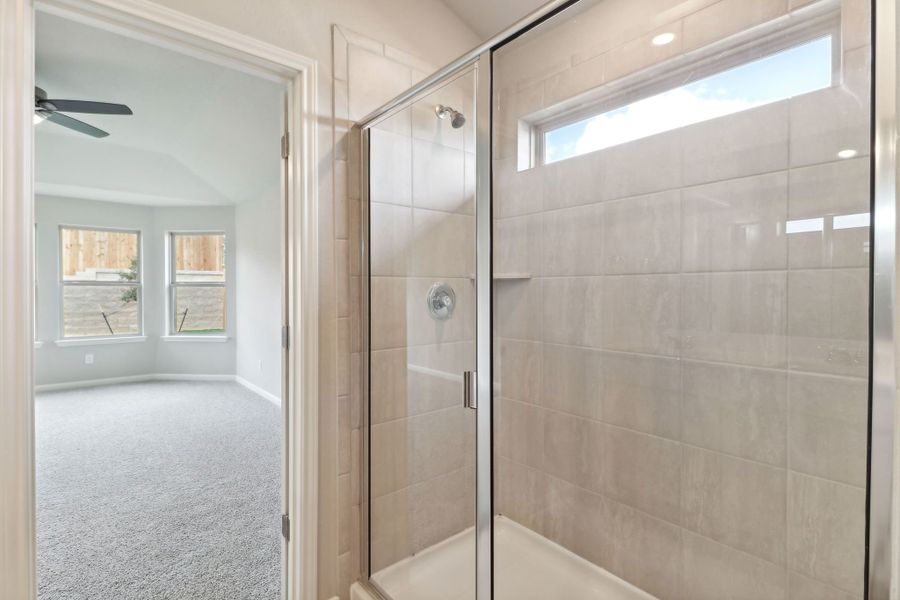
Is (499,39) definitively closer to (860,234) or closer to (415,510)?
(860,234)

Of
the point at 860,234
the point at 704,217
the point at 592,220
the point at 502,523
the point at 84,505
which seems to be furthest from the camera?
the point at 84,505

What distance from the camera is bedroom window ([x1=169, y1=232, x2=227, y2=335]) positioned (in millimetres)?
5930

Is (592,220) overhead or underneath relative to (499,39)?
underneath

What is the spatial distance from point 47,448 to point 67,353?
2494mm

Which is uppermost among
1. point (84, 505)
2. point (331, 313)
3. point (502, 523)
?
point (331, 313)

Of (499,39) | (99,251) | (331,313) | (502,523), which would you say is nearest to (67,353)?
(99,251)

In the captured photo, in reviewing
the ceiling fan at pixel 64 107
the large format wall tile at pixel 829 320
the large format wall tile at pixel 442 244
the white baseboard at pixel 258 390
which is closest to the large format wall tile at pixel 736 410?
the large format wall tile at pixel 829 320

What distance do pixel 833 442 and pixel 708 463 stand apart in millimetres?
369

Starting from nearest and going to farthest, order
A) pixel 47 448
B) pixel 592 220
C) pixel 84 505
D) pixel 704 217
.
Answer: pixel 704 217 → pixel 592 220 → pixel 84 505 → pixel 47 448

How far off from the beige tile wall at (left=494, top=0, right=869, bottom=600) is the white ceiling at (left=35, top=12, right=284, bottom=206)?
1.25 m

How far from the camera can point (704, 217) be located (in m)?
1.46

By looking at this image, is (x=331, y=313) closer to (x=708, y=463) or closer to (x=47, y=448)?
(x=708, y=463)

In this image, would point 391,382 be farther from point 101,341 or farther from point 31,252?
point 101,341

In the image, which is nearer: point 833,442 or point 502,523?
point 833,442
